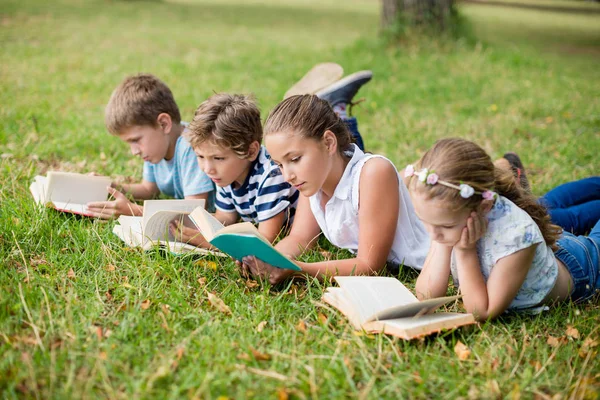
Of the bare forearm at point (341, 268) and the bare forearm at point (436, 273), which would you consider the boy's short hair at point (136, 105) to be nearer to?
the bare forearm at point (341, 268)

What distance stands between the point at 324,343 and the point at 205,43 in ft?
31.0

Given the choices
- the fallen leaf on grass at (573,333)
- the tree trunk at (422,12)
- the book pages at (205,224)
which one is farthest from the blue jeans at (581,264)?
the tree trunk at (422,12)

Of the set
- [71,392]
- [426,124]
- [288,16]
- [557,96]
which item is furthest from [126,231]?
[288,16]

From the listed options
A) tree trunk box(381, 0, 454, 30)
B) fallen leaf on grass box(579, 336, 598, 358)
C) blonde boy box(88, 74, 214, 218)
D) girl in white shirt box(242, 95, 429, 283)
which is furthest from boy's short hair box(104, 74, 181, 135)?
tree trunk box(381, 0, 454, 30)

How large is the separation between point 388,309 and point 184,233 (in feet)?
4.34

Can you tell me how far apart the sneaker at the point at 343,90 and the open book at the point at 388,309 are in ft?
6.13

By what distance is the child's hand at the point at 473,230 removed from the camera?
7.95 ft

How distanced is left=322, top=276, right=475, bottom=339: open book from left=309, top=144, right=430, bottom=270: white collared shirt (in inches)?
19.0

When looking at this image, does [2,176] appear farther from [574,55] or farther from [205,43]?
[574,55]

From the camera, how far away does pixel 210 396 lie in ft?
6.76

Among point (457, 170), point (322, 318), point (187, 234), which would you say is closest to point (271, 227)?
point (187, 234)

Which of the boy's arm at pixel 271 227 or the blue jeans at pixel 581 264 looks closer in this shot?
the blue jeans at pixel 581 264

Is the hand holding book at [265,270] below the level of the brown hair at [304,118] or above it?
below

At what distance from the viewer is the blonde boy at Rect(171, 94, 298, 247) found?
3.29 m
